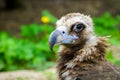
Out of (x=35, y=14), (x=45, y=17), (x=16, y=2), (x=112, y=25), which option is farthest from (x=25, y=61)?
(x=16, y=2)

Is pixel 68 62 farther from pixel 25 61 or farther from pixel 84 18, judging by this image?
pixel 25 61

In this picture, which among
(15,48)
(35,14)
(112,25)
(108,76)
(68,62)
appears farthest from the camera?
(35,14)

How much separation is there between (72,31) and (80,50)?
23 cm

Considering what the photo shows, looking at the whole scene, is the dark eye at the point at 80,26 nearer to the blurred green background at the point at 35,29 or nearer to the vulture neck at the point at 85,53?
the vulture neck at the point at 85,53

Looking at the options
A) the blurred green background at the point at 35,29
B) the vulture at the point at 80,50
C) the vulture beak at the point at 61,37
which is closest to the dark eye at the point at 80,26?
the vulture at the point at 80,50

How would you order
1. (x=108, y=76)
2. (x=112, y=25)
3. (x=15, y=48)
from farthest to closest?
(x=112, y=25) → (x=15, y=48) → (x=108, y=76)

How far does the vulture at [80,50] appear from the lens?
4.77 m

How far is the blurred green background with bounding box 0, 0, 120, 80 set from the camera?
29.0 feet

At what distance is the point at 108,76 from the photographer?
466 centimetres

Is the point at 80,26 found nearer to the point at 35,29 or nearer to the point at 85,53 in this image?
the point at 85,53

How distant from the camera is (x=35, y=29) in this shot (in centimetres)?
1022

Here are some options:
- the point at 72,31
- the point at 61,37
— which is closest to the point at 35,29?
the point at 72,31

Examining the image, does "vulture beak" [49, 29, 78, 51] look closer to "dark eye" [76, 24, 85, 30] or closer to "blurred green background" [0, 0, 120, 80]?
"dark eye" [76, 24, 85, 30]

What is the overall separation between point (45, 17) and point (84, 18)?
5667 millimetres
